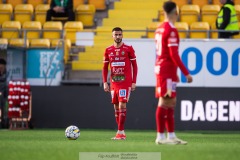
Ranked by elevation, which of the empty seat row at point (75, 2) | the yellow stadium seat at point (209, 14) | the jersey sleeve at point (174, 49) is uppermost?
the empty seat row at point (75, 2)

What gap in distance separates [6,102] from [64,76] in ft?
5.54

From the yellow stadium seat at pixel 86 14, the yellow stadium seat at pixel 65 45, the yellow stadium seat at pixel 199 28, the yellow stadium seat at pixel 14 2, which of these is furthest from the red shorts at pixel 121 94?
the yellow stadium seat at pixel 14 2

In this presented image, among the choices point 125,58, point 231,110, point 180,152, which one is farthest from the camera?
point 231,110

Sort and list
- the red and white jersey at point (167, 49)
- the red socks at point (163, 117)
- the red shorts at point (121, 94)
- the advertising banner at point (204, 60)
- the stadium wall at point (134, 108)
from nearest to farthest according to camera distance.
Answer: the red and white jersey at point (167, 49), the red socks at point (163, 117), the red shorts at point (121, 94), the stadium wall at point (134, 108), the advertising banner at point (204, 60)

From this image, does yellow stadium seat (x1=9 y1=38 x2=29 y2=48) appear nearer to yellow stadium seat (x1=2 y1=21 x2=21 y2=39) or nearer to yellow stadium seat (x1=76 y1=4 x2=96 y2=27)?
yellow stadium seat (x1=2 y1=21 x2=21 y2=39)

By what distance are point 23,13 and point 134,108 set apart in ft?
17.5

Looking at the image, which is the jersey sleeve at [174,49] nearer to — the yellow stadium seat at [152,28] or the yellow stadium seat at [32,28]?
the yellow stadium seat at [152,28]

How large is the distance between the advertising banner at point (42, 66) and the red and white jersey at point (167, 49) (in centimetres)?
942

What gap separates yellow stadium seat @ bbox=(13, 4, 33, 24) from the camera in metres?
25.0

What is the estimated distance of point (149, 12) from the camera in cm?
2450

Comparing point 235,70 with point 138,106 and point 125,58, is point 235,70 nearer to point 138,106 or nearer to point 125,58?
point 138,106

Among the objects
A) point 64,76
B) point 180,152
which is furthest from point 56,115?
point 180,152

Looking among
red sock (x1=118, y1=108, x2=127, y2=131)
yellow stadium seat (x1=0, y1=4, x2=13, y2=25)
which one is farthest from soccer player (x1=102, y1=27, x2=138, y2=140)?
yellow stadium seat (x1=0, y1=4, x2=13, y2=25)

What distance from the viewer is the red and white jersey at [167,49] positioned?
13.0 meters
